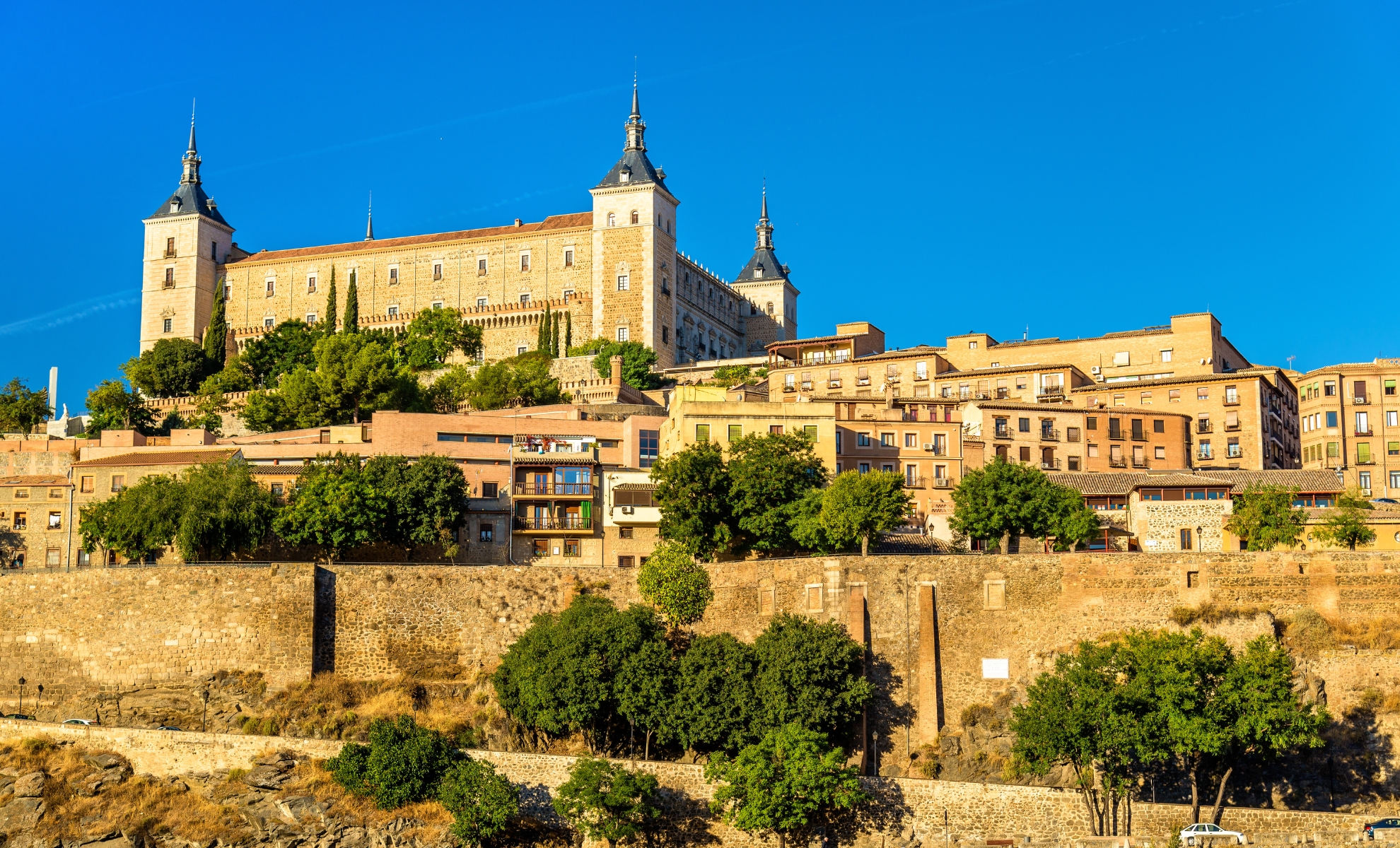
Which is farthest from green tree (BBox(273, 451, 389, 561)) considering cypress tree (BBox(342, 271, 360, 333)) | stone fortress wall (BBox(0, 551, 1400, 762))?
cypress tree (BBox(342, 271, 360, 333))

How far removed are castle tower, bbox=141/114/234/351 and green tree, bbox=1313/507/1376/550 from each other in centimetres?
8342

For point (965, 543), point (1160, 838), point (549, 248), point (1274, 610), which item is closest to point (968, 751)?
point (1160, 838)

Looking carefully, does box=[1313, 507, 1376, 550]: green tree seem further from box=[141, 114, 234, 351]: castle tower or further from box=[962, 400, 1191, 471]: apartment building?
box=[141, 114, 234, 351]: castle tower

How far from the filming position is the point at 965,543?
6175cm

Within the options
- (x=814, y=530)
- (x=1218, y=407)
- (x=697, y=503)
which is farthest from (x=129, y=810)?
(x=1218, y=407)

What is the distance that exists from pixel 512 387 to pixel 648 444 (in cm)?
2103

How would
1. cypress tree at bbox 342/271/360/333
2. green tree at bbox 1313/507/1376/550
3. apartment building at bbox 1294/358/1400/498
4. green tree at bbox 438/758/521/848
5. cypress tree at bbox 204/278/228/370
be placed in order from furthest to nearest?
cypress tree at bbox 342/271/360/333 → cypress tree at bbox 204/278/228/370 → apartment building at bbox 1294/358/1400/498 → green tree at bbox 1313/507/1376/550 → green tree at bbox 438/758/521/848

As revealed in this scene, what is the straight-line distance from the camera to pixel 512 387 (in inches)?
3580

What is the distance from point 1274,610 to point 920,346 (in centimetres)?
4470

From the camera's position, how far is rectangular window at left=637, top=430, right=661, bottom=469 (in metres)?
71.4

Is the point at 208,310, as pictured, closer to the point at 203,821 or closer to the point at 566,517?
the point at 566,517

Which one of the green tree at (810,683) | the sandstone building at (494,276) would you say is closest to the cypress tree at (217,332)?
the sandstone building at (494,276)

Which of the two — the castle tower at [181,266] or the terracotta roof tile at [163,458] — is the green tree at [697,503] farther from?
the castle tower at [181,266]

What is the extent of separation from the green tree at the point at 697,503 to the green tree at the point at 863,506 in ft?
12.5
